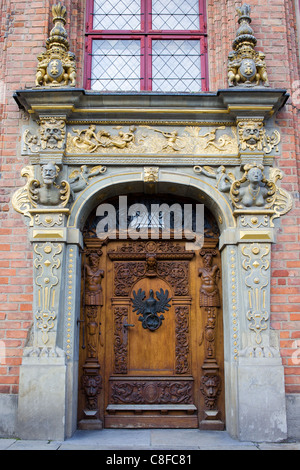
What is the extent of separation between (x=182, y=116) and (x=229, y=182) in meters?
1.05

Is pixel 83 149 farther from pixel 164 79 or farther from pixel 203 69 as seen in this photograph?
pixel 203 69

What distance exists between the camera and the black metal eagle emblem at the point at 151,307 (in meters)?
6.12

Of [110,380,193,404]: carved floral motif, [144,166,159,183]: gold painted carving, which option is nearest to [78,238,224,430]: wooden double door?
[110,380,193,404]: carved floral motif

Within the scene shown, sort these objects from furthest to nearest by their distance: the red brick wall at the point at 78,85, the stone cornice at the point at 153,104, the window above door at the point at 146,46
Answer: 1. the window above door at the point at 146,46
2. the stone cornice at the point at 153,104
3. the red brick wall at the point at 78,85

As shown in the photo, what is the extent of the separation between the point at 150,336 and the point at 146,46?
4.04m

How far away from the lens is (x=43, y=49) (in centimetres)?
633

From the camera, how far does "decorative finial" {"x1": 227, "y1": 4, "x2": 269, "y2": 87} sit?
19.7 feet

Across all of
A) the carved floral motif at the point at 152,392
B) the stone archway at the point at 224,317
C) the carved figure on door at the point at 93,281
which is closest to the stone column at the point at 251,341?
the stone archway at the point at 224,317

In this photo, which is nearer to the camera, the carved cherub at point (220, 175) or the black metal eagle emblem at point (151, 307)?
the carved cherub at point (220, 175)

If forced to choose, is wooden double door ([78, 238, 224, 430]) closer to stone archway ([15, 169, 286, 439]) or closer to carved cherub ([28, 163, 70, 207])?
stone archway ([15, 169, 286, 439])

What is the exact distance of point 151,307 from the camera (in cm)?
614

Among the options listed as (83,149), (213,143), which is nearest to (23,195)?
(83,149)

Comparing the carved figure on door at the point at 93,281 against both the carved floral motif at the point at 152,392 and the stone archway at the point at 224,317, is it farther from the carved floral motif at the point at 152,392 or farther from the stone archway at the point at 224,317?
the carved floral motif at the point at 152,392

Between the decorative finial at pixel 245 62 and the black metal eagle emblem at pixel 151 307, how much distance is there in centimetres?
289
